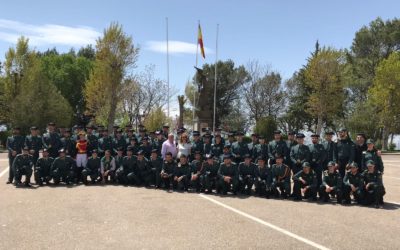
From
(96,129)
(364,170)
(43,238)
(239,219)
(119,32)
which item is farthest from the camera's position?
(119,32)

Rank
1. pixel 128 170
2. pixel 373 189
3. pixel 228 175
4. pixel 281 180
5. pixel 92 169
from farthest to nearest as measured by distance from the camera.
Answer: pixel 92 169, pixel 128 170, pixel 228 175, pixel 281 180, pixel 373 189

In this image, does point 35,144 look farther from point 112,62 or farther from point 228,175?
point 112,62

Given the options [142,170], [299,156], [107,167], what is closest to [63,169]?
[107,167]

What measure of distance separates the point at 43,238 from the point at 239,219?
3.40 meters

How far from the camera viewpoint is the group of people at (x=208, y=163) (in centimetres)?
1055

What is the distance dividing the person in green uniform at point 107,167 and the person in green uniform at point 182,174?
6.62 ft

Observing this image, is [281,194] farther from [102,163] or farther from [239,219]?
[102,163]

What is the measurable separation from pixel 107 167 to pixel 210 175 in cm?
318

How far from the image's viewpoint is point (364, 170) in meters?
10.4

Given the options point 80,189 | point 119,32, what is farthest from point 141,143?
point 119,32

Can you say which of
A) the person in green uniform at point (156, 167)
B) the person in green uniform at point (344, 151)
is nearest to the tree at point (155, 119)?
the person in green uniform at point (156, 167)

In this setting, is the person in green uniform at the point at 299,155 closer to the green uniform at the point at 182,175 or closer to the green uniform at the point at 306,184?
the green uniform at the point at 306,184

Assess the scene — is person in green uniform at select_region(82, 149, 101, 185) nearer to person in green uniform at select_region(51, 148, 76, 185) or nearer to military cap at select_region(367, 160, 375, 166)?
person in green uniform at select_region(51, 148, 76, 185)

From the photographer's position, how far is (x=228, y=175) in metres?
11.6
